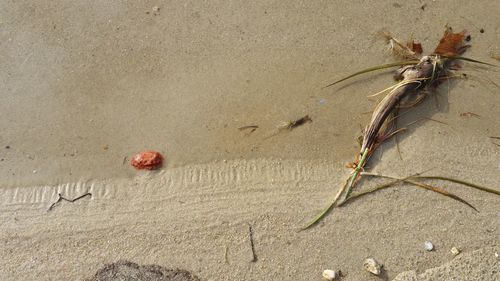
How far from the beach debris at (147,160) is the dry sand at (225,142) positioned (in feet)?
0.17

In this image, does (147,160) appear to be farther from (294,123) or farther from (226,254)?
(294,123)

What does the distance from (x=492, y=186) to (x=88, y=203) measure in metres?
2.34

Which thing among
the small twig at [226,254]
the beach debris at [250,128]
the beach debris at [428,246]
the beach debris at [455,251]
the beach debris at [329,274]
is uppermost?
the beach debris at [250,128]

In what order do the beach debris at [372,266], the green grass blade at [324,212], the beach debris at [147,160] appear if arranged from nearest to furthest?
the beach debris at [372,266]
the green grass blade at [324,212]
the beach debris at [147,160]

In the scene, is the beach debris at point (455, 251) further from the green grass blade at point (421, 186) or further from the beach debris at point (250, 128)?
the beach debris at point (250, 128)

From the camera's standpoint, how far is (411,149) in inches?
106

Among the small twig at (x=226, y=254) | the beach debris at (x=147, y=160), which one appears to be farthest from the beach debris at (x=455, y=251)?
the beach debris at (x=147, y=160)

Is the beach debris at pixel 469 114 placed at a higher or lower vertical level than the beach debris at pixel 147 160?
higher

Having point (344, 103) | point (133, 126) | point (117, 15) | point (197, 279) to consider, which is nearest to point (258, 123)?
point (344, 103)

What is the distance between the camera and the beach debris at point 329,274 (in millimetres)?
2480

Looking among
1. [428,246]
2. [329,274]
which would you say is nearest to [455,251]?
[428,246]

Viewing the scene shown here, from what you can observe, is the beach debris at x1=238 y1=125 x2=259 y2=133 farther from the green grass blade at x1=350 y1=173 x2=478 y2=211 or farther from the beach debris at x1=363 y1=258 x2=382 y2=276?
the beach debris at x1=363 y1=258 x2=382 y2=276

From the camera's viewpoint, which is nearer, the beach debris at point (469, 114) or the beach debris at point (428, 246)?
the beach debris at point (428, 246)

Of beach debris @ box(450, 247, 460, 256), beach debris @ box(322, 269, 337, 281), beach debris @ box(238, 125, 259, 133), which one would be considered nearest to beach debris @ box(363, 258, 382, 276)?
beach debris @ box(322, 269, 337, 281)
